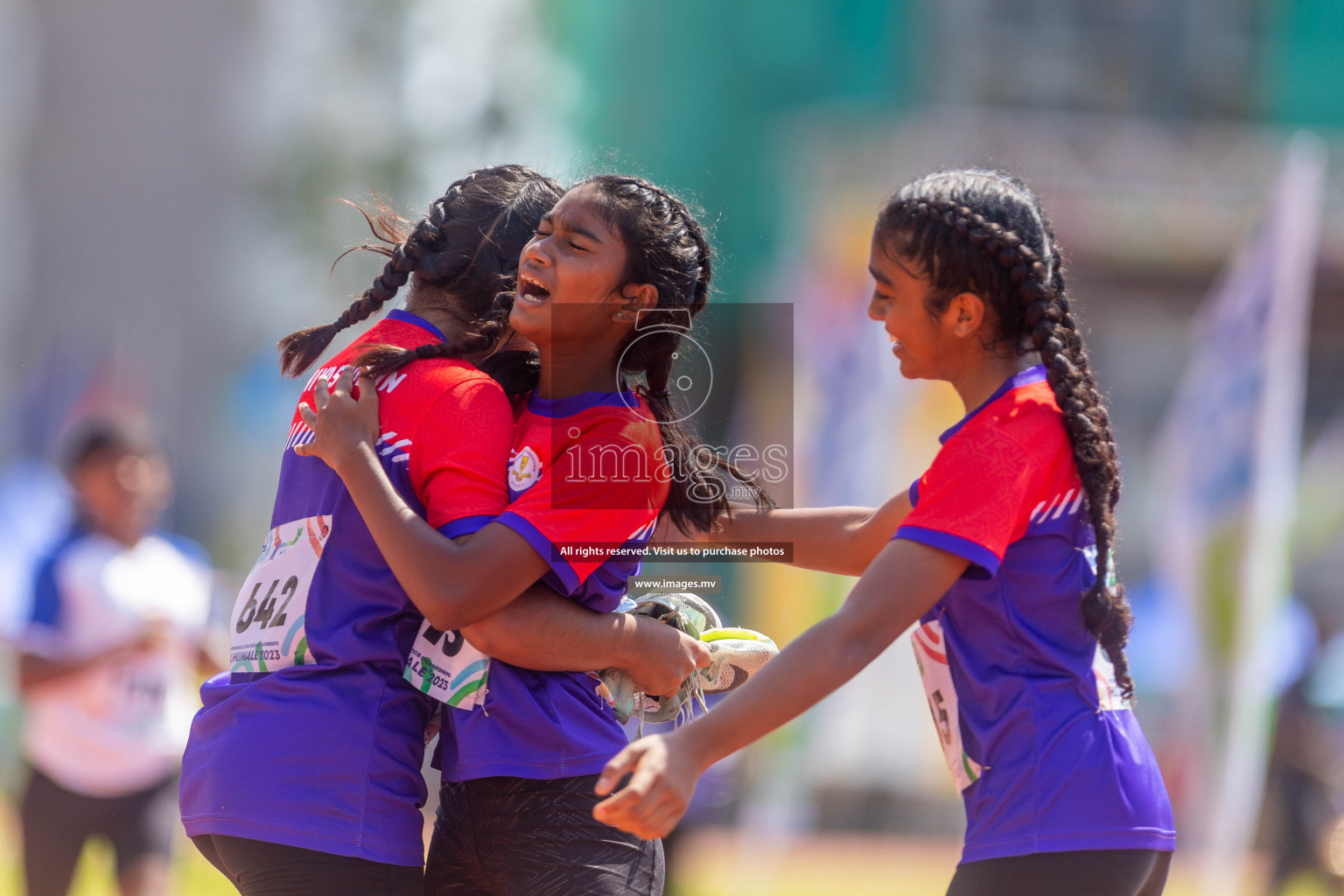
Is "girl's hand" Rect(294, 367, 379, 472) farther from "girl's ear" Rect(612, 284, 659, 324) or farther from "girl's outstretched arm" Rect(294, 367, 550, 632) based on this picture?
"girl's ear" Rect(612, 284, 659, 324)

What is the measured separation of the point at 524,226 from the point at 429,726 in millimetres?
906

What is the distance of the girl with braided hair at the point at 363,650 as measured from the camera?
2.11 m

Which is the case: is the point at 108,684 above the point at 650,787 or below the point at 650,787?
below

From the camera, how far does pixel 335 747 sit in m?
2.13

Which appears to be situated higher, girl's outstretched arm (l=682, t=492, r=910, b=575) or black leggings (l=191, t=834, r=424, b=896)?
girl's outstretched arm (l=682, t=492, r=910, b=575)

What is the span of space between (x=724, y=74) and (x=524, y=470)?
1277 centimetres

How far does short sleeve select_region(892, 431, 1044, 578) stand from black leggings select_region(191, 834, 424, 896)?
0.95 meters

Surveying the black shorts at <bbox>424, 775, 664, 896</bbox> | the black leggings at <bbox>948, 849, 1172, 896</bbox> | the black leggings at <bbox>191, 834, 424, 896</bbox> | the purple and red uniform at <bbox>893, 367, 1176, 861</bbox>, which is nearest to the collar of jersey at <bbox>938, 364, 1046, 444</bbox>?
the purple and red uniform at <bbox>893, 367, 1176, 861</bbox>

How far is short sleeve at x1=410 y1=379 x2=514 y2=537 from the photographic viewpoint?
219 cm

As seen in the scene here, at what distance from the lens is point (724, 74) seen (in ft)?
47.2

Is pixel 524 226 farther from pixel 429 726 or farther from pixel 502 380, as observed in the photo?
pixel 429 726

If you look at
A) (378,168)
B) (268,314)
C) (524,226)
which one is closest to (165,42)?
(268,314)

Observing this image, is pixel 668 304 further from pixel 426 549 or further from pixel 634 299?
pixel 426 549

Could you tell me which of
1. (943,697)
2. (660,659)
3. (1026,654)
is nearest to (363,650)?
(660,659)
